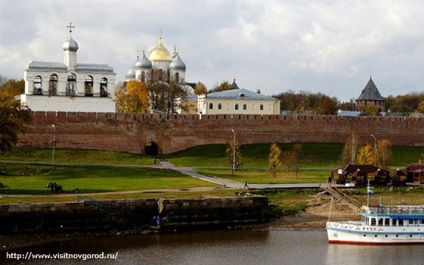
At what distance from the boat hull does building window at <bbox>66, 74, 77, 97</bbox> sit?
120 ft

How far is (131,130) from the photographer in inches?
2628

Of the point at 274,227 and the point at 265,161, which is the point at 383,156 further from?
the point at 274,227

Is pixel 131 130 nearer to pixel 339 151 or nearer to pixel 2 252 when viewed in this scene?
pixel 339 151

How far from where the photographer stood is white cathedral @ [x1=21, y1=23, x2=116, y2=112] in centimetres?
6775

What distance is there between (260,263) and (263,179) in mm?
19657

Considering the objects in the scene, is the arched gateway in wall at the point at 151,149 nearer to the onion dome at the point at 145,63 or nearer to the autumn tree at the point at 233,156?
the autumn tree at the point at 233,156

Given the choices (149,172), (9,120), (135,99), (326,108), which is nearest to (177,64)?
(135,99)

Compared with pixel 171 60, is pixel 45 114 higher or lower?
lower

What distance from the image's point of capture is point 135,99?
8056 centimetres

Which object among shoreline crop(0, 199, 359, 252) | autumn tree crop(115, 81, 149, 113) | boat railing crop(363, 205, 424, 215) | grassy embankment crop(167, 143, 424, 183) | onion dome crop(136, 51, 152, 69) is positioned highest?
onion dome crop(136, 51, 152, 69)

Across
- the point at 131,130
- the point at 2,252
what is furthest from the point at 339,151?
the point at 2,252

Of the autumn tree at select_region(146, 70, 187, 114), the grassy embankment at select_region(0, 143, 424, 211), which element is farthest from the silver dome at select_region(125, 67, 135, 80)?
the grassy embankment at select_region(0, 143, 424, 211)

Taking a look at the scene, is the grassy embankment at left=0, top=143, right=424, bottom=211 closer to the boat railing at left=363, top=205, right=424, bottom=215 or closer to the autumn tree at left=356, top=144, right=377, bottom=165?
the autumn tree at left=356, top=144, right=377, bottom=165

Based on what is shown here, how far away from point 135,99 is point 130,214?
4171 centimetres
